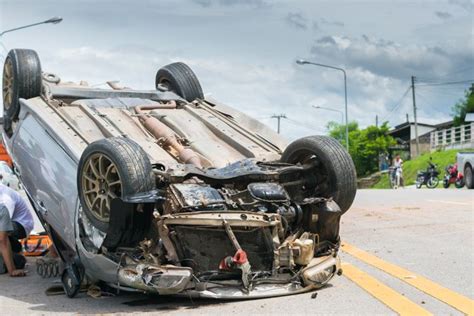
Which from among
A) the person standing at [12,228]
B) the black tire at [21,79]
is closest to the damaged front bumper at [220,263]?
the person standing at [12,228]

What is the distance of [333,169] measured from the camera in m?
6.29

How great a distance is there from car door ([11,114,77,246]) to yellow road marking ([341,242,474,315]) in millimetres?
3030

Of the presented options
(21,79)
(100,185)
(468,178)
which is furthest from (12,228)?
(468,178)

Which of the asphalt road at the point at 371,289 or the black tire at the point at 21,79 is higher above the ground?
the black tire at the point at 21,79

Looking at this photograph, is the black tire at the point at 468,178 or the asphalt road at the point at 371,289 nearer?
the asphalt road at the point at 371,289

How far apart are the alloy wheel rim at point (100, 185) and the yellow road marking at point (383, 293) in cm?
228

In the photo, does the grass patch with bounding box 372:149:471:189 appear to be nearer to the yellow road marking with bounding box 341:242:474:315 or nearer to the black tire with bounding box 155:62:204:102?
the black tire with bounding box 155:62:204:102

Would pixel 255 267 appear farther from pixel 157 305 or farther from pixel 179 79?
pixel 179 79

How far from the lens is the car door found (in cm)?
623

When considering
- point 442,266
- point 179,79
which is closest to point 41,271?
point 179,79

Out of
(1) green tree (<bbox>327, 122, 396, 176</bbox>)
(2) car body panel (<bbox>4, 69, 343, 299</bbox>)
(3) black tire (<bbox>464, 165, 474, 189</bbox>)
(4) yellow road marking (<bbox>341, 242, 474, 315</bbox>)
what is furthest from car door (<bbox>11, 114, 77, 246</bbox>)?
(1) green tree (<bbox>327, 122, 396, 176</bbox>)

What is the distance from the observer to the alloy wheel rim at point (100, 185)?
18.6ft

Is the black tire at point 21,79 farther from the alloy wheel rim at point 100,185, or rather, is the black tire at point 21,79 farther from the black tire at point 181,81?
the alloy wheel rim at point 100,185

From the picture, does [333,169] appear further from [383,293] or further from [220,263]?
[220,263]
